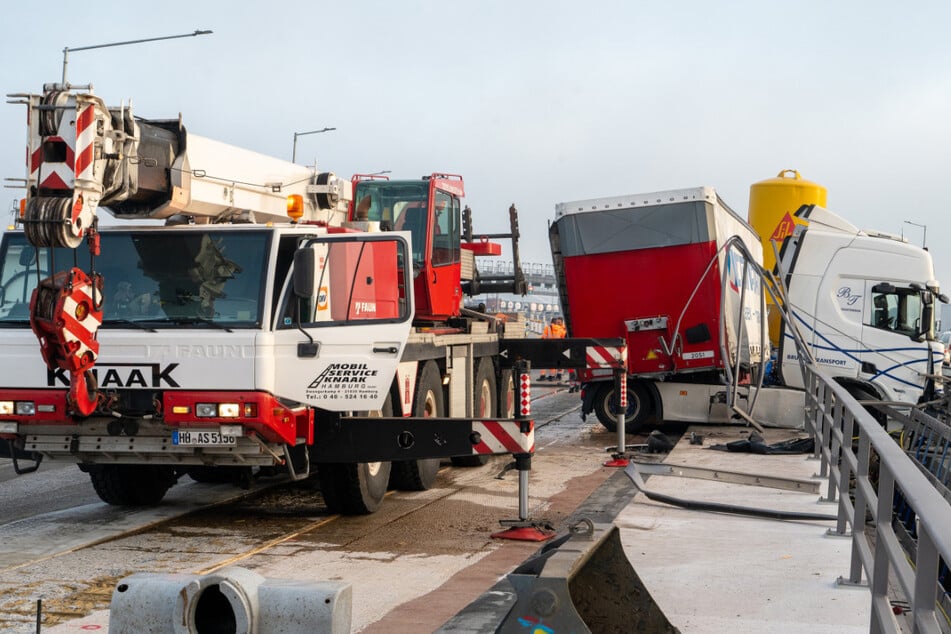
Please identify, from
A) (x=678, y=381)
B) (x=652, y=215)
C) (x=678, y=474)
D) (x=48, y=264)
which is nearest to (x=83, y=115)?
(x=48, y=264)

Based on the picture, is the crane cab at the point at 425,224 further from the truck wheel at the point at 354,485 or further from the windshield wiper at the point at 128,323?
the windshield wiper at the point at 128,323

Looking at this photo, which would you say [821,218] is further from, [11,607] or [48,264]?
[11,607]

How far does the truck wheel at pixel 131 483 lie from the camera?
35.7ft

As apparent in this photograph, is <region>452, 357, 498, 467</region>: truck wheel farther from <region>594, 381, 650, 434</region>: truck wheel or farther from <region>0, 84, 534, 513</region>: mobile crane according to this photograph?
<region>594, 381, 650, 434</region>: truck wheel

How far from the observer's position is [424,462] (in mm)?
12070

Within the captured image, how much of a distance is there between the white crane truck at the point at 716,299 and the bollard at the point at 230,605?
46.5ft

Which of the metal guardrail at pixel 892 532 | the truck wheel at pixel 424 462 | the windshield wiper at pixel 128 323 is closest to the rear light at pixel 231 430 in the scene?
the windshield wiper at pixel 128 323

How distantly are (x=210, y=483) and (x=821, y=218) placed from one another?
429 inches

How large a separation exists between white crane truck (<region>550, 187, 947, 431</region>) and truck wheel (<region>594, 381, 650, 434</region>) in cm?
40

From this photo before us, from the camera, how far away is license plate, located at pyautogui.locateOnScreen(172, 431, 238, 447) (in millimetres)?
9000

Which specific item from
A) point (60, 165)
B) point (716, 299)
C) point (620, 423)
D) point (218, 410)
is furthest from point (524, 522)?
point (716, 299)

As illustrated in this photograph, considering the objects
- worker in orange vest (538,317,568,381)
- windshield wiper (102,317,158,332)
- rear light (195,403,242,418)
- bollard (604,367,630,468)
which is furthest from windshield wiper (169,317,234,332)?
worker in orange vest (538,317,568,381)

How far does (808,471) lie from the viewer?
1276 cm

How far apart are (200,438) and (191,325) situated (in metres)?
0.91
